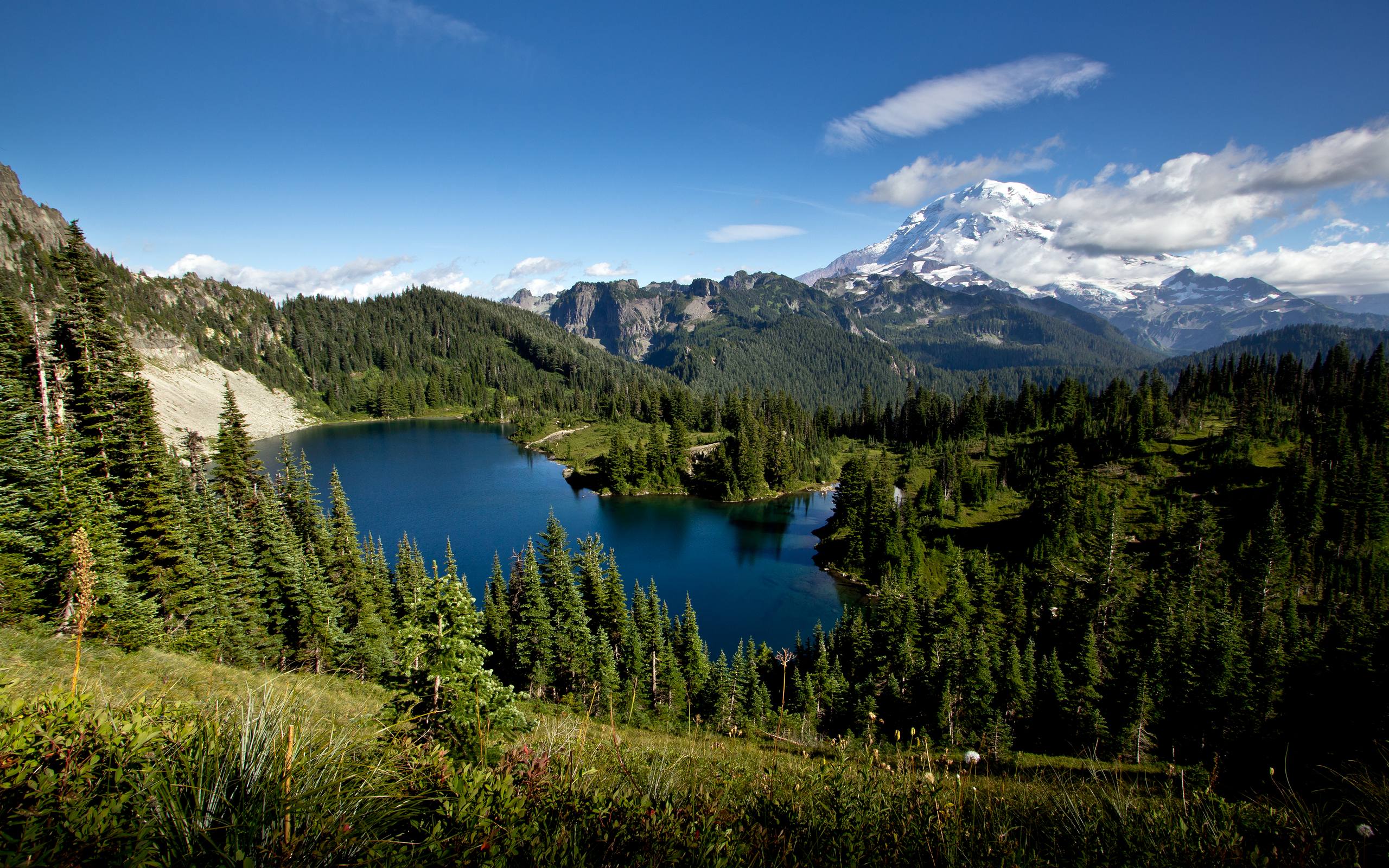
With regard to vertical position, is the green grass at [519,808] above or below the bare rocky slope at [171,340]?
below

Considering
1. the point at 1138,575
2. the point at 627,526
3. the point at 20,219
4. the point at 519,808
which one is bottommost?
the point at 1138,575

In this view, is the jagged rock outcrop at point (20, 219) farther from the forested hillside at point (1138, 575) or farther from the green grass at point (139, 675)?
the forested hillside at point (1138, 575)

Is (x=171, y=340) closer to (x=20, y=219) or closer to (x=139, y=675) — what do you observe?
(x=20, y=219)

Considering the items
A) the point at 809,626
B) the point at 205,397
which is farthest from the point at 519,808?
the point at 205,397

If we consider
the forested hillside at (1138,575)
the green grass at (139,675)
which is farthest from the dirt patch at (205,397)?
the forested hillside at (1138,575)

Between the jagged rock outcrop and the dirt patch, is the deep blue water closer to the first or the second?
the dirt patch

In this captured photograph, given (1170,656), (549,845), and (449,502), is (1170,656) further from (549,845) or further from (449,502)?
(449,502)

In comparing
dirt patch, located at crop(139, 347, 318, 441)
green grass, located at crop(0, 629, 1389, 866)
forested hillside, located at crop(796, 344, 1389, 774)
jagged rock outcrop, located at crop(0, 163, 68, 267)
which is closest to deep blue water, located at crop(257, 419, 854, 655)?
forested hillside, located at crop(796, 344, 1389, 774)

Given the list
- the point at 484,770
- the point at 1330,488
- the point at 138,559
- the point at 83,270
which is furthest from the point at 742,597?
the point at 1330,488
